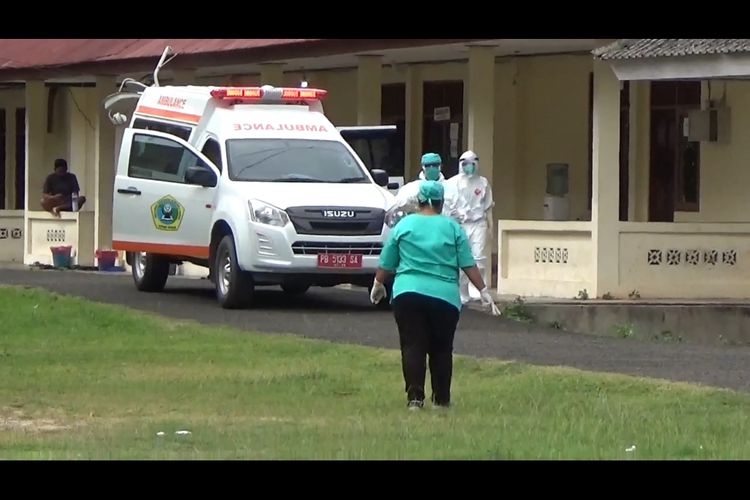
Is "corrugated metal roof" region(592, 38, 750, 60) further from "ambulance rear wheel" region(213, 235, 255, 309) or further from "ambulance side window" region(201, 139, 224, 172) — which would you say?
"ambulance rear wheel" region(213, 235, 255, 309)

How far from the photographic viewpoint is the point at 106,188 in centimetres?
2945

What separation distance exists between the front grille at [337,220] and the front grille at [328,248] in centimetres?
11

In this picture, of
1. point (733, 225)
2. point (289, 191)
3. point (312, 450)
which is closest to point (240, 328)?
point (289, 191)

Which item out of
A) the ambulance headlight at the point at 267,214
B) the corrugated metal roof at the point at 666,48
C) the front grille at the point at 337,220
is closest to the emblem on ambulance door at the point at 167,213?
the ambulance headlight at the point at 267,214

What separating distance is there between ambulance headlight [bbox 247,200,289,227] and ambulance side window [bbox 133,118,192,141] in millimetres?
2247

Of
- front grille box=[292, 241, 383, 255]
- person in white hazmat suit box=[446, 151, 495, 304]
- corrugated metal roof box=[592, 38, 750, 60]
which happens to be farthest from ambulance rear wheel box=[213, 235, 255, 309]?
corrugated metal roof box=[592, 38, 750, 60]

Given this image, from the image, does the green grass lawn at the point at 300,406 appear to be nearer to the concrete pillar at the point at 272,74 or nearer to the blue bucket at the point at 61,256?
the concrete pillar at the point at 272,74

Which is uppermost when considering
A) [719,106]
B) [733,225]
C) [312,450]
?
[719,106]

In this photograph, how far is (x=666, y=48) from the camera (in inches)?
758

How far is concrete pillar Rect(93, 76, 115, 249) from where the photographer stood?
96.5 ft

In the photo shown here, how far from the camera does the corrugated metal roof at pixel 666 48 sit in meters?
18.3

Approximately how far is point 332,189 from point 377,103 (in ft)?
17.8

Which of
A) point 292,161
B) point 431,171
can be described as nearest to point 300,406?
point 431,171
